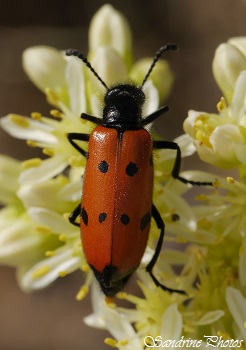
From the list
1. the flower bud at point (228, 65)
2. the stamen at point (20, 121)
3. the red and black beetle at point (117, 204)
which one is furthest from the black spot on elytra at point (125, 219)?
the stamen at point (20, 121)

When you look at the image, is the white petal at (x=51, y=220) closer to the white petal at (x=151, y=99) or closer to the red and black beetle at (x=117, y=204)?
the red and black beetle at (x=117, y=204)

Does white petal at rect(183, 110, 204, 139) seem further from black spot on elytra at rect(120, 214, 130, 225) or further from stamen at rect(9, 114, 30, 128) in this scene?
stamen at rect(9, 114, 30, 128)

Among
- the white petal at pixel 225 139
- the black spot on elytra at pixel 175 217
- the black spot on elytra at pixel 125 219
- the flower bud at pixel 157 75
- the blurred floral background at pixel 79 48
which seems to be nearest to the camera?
the black spot on elytra at pixel 125 219

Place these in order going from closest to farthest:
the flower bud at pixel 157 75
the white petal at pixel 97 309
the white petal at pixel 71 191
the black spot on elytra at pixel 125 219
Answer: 1. the black spot on elytra at pixel 125 219
2. the white petal at pixel 71 191
3. the white petal at pixel 97 309
4. the flower bud at pixel 157 75

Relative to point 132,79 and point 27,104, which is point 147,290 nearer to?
point 132,79

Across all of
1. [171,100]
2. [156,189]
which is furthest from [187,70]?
[156,189]

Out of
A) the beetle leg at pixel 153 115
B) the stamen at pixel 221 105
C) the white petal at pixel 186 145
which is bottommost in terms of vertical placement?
the white petal at pixel 186 145

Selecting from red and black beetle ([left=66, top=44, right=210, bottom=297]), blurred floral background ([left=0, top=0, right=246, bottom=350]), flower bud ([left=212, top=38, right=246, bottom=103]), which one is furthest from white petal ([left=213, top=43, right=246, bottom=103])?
blurred floral background ([left=0, top=0, right=246, bottom=350])
